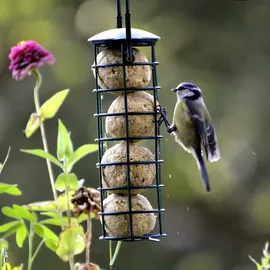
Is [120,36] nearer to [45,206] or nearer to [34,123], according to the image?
[34,123]

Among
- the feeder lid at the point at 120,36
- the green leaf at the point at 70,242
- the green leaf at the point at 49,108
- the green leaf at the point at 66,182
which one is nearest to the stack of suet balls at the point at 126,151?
the feeder lid at the point at 120,36

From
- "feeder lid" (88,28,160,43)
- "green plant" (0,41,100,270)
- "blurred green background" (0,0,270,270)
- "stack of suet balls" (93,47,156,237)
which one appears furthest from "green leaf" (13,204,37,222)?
"blurred green background" (0,0,270,270)

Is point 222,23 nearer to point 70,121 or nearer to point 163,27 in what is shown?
point 163,27

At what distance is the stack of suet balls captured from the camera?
11.2 feet

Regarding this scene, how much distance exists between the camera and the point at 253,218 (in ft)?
33.2

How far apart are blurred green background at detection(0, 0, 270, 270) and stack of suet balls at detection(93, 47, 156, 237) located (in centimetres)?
580

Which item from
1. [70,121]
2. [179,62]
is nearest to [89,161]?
[70,121]

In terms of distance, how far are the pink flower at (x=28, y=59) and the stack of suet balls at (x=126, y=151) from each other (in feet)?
1.38

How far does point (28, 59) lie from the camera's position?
3041 millimetres

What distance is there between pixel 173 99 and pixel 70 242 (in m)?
6.65

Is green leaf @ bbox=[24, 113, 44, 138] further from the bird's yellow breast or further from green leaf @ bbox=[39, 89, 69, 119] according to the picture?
the bird's yellow breast

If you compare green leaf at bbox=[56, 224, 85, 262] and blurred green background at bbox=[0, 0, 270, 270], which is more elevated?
blurred green background at bbox=[0, 0, 270, 270]

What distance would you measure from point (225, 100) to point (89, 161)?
1.47 meters

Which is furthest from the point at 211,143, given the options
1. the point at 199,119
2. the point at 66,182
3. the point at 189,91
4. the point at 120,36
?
the point at 66,182
